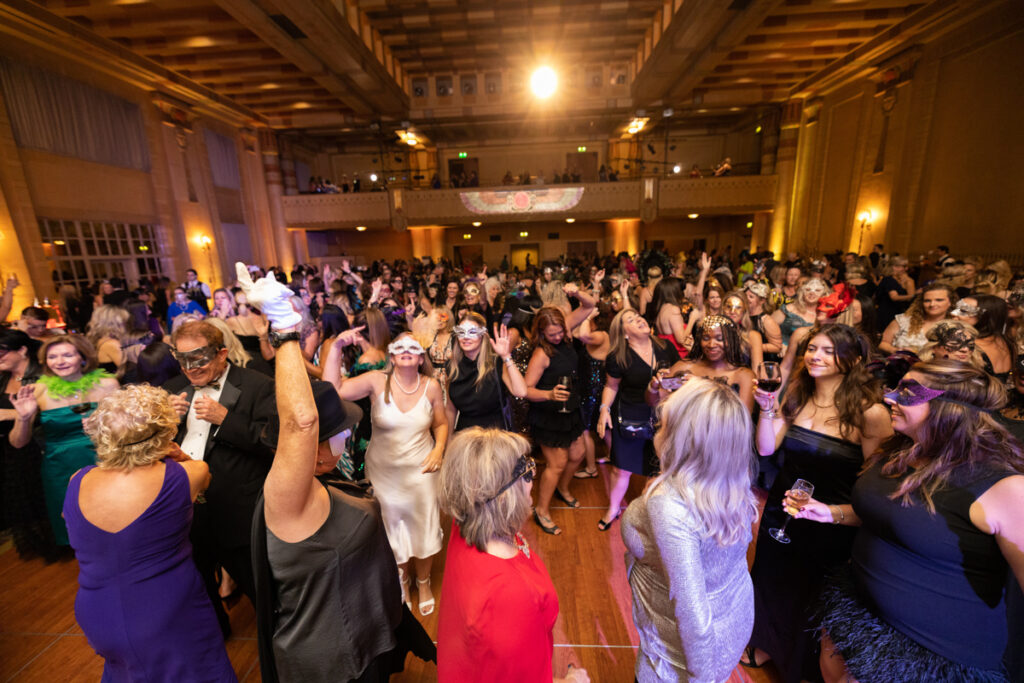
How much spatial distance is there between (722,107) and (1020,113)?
9004 mm

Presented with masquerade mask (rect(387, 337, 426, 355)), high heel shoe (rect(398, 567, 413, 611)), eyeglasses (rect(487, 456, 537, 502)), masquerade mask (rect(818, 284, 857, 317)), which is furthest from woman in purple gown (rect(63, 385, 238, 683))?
masquerade mask (rect(818, 284, 857, 317))

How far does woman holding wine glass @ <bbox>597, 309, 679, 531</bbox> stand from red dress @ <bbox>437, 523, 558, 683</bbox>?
1.77 metres

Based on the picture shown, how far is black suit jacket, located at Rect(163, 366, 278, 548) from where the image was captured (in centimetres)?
205

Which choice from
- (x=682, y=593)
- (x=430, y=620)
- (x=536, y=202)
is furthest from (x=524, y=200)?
(x=682, y=593)

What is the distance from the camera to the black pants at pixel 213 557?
7.03ft

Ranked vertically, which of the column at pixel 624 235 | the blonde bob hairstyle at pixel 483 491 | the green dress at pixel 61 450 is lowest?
the green dress at pixel 61 450

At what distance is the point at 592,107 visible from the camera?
49.9 ft

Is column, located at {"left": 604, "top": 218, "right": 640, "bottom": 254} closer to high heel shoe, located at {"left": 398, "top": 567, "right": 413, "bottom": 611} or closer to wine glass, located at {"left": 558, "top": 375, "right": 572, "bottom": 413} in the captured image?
wine glass, located at {"left": 558, "top": 375, "right": 572, "bottom": 413}

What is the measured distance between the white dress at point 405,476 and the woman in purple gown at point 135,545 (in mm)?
961

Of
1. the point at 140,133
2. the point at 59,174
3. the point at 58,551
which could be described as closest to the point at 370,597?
the point at 58,551

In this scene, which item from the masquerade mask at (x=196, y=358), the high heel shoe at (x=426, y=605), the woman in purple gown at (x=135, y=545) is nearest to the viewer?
the woman in purple gown at (x=135, y=545)

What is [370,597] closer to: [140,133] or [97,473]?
[97,473]

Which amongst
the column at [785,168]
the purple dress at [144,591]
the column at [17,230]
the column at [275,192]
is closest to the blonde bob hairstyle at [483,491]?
the purple dress at [144,591]

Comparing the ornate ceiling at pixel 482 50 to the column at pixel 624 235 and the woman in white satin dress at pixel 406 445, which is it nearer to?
the column at pixel 624 235
